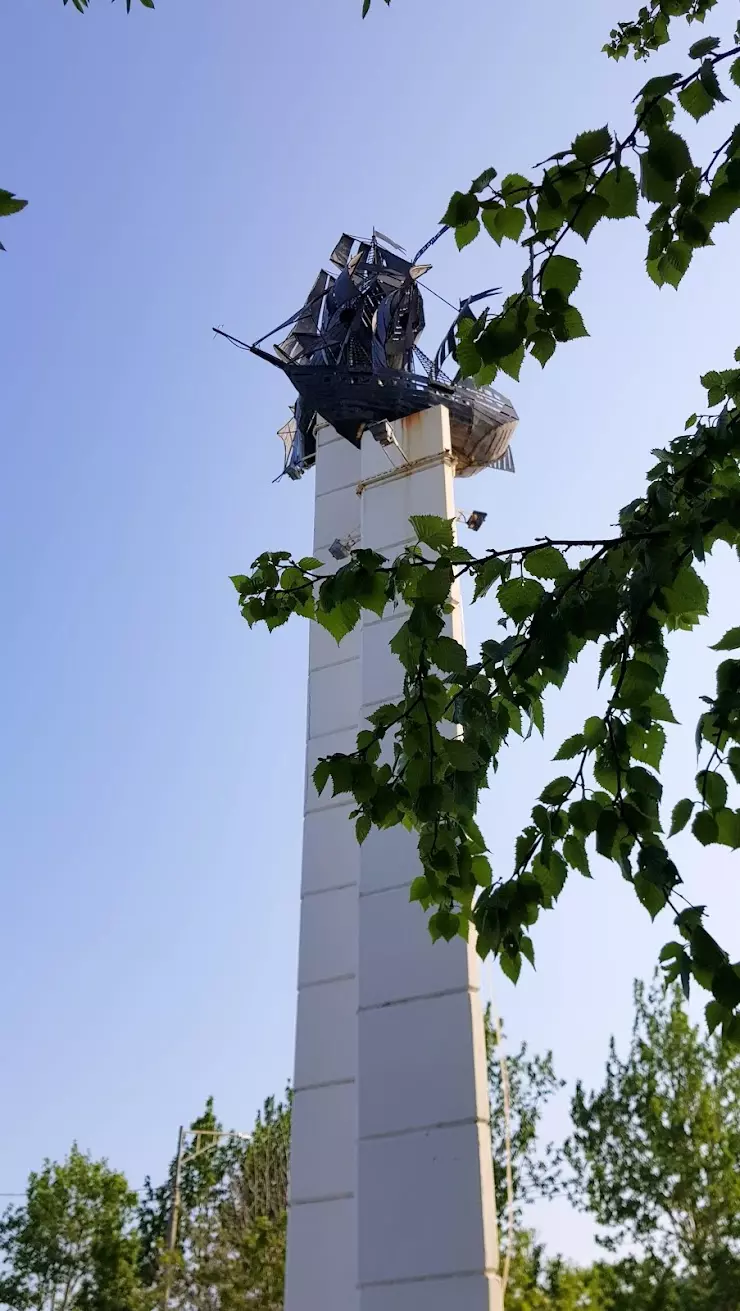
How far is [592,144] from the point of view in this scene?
274 centimetres

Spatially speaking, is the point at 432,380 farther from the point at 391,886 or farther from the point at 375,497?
the point at 391,886

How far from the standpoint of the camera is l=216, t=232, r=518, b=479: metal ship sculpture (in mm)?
11266

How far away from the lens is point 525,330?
2.90 metres

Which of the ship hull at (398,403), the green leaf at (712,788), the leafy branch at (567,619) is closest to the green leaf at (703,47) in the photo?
the leafy branch at (567,619)

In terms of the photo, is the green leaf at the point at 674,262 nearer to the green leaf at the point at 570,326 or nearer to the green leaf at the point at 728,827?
the green leaf at the point at 570,326

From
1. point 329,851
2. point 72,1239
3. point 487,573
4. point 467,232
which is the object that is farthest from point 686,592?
point 72,1239

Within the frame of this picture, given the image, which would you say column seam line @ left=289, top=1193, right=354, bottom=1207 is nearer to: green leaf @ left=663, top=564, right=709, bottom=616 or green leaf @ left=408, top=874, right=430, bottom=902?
green leaf @ left=408, top=874, right=430, bottom=902

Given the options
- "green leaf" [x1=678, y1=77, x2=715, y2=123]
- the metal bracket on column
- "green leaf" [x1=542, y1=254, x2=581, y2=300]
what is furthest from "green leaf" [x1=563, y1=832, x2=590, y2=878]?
the metal bracket on column

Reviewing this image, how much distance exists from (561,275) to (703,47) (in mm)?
595

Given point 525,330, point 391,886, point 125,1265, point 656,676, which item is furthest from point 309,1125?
point 125,1265

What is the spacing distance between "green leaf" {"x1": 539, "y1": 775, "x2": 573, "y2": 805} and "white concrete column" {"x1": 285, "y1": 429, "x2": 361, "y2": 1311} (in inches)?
215

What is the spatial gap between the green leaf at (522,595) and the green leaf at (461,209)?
0.97 m

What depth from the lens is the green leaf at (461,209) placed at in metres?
2.80

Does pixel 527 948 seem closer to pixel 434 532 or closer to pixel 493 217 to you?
pixel 434 532
